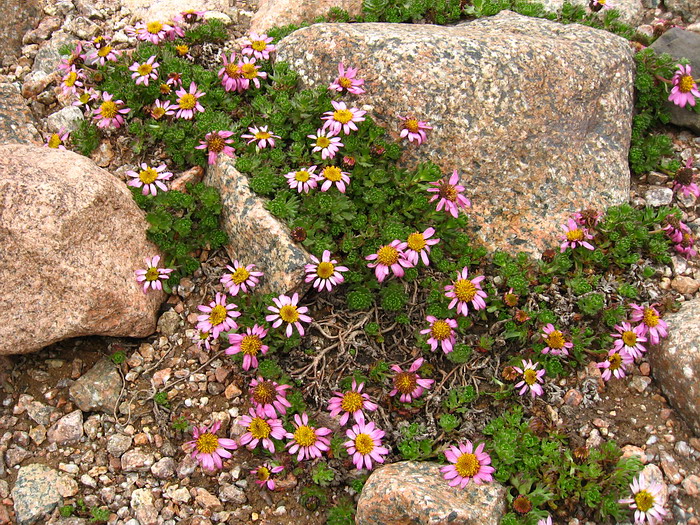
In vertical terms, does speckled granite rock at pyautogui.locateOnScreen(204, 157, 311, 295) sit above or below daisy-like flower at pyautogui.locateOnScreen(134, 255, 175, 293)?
above

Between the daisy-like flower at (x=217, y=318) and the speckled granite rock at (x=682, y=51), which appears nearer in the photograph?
the daisy-like flower at (x=217, y=318)

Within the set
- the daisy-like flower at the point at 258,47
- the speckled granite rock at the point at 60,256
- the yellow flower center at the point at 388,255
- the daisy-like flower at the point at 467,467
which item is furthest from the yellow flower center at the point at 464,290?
the daisy-like flower at the point at 258,47

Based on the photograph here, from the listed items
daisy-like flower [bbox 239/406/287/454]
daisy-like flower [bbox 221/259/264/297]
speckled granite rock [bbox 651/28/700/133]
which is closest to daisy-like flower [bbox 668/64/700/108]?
speckled granite rock [bbox 651/28/700/133]

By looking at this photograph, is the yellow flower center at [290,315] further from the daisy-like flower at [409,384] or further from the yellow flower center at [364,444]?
the yellow flower center at [364,444]

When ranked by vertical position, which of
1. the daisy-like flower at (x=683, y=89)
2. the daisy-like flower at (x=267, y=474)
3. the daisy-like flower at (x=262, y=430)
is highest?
the daisy-like flower at (x=683, y=89)

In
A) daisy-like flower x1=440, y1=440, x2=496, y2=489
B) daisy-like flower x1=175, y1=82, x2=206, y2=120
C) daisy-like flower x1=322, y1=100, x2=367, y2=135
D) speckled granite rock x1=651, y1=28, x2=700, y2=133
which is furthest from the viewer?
speckled granite rock x1=651, y1=28, x2=700, y2=133

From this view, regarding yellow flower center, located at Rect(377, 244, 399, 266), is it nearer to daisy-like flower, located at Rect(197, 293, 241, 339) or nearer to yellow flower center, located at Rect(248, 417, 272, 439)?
daisy-like flower, located at Rect(197, 293, 241, 339)

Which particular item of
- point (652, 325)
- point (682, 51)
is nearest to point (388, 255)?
point (652, 325)
